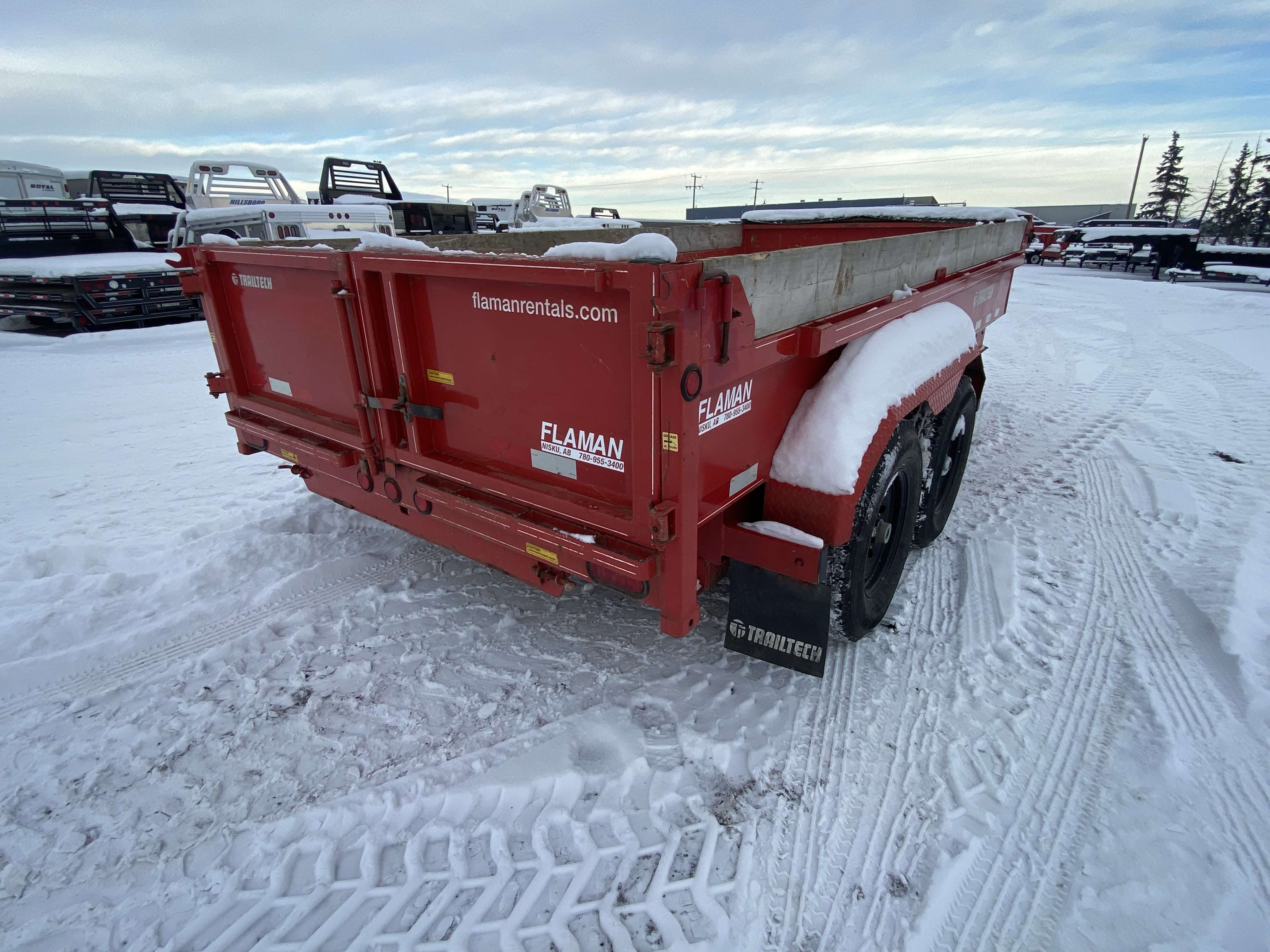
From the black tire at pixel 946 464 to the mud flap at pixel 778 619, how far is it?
143 cm

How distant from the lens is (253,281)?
11.3 feet

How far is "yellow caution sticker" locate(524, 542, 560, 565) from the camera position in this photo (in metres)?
2.57

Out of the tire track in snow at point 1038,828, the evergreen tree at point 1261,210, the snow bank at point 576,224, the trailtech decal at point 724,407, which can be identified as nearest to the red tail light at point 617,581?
the trailtech decal at point 724,407

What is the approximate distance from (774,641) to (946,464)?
234cm

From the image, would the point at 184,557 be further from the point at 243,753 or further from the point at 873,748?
the point at 873,748

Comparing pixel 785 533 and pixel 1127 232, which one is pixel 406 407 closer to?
pixel 785 533

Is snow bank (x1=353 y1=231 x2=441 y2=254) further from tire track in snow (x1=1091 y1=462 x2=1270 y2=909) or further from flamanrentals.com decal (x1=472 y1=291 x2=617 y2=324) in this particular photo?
tire track in snow (x1=1091 y1=462 x2=1270 y2=909)

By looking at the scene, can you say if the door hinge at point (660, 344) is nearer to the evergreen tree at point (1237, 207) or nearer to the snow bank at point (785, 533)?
the snow bank at point (785, 533)

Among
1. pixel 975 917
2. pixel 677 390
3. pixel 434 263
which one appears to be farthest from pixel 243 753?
pixel 975 917

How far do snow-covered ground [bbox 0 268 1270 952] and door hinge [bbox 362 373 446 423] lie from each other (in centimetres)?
113

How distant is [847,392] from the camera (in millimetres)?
2824

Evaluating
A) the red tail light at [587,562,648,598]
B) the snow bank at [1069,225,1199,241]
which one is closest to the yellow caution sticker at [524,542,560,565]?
the red tail light at [587,562,648,598]

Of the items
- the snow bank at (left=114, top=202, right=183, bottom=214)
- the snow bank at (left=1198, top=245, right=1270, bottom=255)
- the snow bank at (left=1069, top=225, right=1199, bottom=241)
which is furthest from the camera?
the snow bank at (left=1069, top=225, right=1199, bottom=241)

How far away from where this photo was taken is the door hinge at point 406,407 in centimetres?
289
